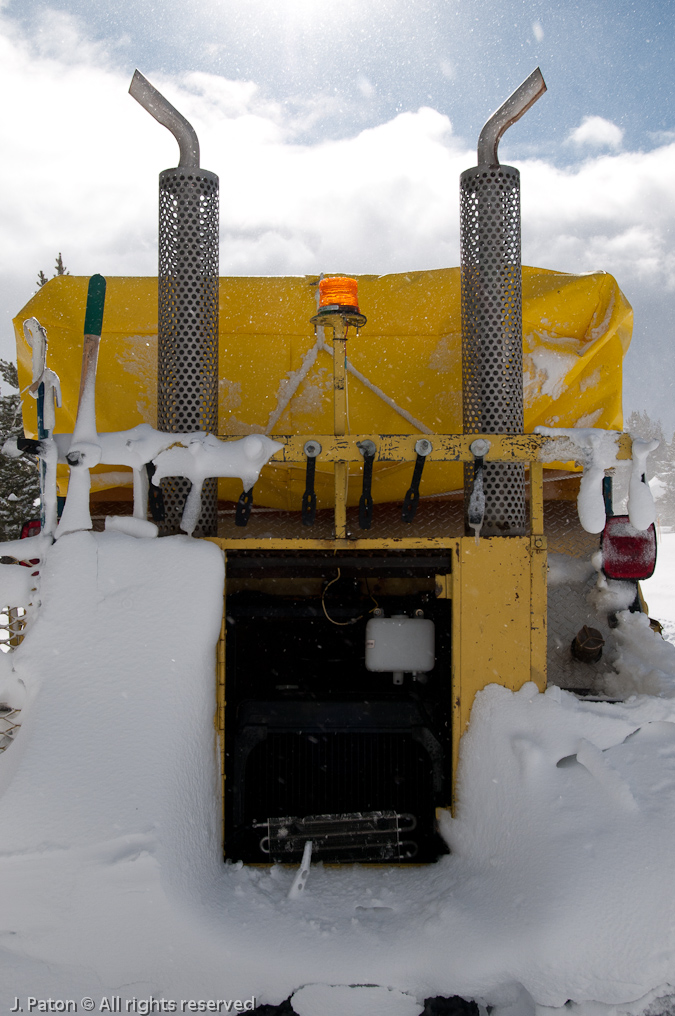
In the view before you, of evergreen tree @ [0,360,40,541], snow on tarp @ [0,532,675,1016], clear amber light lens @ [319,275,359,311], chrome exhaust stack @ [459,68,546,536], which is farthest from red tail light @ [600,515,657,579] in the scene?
evergreen tree @ [0,360,40,541]

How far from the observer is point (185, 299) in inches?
127

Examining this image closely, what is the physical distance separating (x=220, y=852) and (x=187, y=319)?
228 centimetres

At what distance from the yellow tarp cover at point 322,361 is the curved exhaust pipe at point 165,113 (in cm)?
66

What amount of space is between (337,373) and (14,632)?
64.3 inches

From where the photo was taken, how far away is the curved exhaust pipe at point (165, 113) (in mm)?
3291

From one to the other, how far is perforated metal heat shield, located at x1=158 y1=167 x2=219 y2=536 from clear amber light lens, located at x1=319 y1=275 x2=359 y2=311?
0.68 metres

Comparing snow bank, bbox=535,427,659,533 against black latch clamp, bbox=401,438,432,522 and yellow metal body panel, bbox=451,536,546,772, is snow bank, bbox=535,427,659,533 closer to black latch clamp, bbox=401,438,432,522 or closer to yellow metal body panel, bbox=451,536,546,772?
yellow metal body panel, bbox=451,536,546,772

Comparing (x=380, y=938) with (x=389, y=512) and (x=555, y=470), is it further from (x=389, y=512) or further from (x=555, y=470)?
(x=555, y=470)

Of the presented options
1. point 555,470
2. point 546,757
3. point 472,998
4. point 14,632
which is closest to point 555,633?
point 555,470

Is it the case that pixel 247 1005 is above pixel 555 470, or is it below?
below

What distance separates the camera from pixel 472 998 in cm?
223

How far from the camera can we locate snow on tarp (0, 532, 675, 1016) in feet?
7.11

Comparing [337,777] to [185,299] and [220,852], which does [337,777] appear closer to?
[220,852]

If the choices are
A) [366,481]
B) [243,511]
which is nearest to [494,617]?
[366,481]
